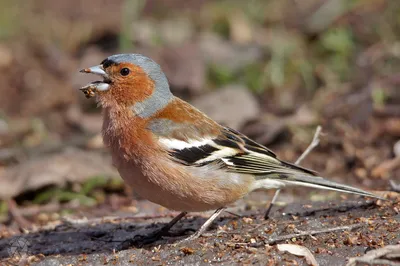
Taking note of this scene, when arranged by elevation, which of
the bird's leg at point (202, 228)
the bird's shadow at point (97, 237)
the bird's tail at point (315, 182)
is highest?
the bird's tail at point (315, 182)

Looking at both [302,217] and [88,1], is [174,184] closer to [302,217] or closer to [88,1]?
[302,217]

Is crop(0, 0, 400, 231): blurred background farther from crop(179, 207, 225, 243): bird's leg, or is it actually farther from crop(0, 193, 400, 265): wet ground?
crop(179, 207, 225, 243): bird's leg

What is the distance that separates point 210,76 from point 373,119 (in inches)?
111

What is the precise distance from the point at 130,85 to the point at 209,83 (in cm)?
459

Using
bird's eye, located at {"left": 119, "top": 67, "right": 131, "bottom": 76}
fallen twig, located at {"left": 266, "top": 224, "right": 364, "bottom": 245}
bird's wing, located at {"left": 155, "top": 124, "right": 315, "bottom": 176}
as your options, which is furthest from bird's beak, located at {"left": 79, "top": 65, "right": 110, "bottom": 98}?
fallen twig, located at {"left": 266, "top": 224, "right": 364, "bottom": 245}

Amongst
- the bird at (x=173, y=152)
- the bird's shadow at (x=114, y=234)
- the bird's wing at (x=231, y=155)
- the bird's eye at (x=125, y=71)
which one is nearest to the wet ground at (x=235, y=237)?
the bird's shadow at (x=114, y=234)

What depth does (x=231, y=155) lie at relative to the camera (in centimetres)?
561

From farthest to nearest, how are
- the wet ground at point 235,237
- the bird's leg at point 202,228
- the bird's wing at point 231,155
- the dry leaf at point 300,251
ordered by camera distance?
Result: the bird's wing at point 231,155 < the bird's leg at point 202,228 < the wet ground at point 235,237 < the dry leaf at point 300,251

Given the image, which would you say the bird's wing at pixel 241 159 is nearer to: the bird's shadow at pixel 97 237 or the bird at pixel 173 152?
the bird at pixel 173 152

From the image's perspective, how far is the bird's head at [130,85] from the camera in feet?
18.5

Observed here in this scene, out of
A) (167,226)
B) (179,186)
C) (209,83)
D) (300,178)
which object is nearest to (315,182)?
(300,178)

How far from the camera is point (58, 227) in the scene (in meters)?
6.32

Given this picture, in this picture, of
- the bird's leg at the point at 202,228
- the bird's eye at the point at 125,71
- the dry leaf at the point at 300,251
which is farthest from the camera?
the bird's eye at the point at 125,71

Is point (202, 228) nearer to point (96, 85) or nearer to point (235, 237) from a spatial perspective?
point (235, 237)
